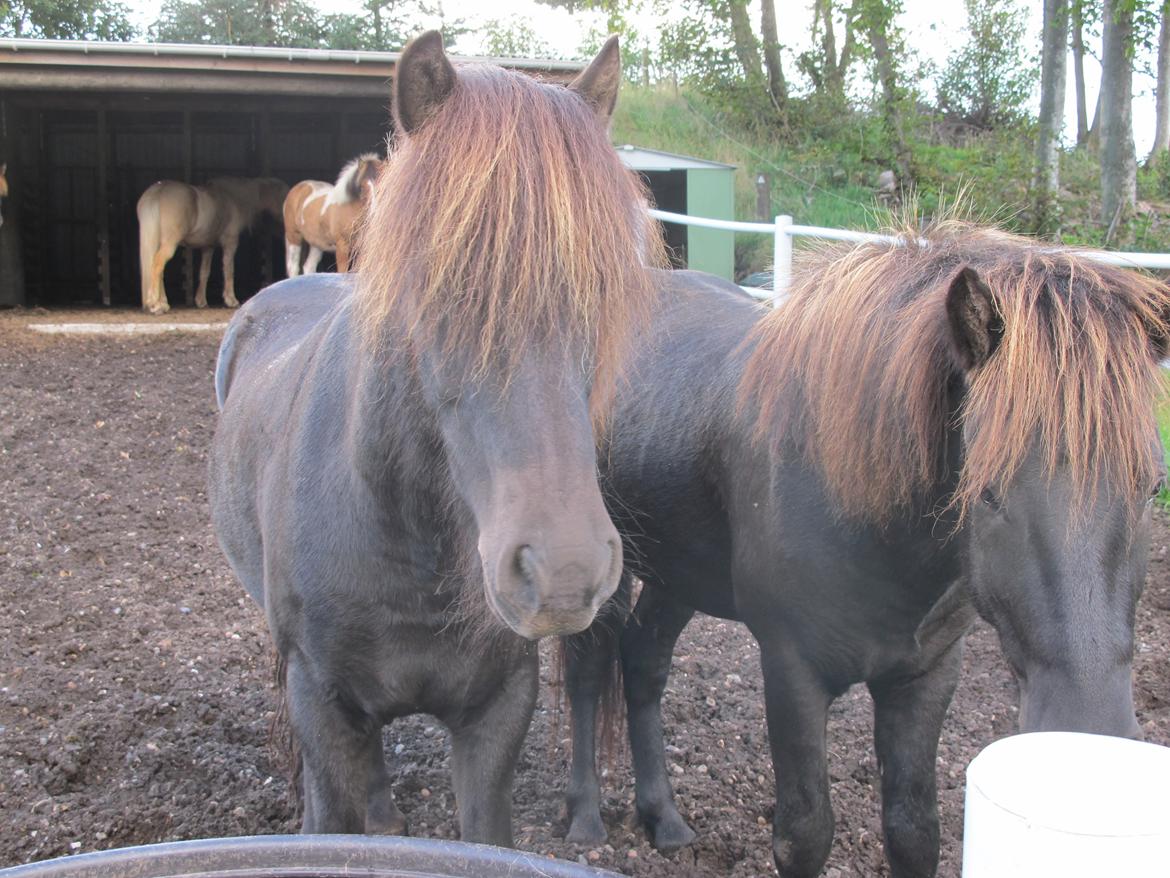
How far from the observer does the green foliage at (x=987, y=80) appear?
61.0 ft

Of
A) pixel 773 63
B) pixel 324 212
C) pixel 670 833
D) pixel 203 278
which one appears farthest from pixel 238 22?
pixel 670 833

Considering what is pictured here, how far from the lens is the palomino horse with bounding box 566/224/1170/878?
1.71 m

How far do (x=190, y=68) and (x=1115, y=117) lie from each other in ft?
26.7

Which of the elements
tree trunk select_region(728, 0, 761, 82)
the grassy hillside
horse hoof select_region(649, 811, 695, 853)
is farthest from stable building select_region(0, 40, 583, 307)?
horse hoof select_region(649, 811, 695, 853)

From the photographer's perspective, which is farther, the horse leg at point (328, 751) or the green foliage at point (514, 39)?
the green foliage at point (514, 39)

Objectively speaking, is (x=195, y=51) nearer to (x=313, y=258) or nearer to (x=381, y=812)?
(x=313, y=258)

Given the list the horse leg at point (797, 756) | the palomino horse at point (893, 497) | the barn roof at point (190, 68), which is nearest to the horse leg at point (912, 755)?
the palomino horse at point (893, 497)

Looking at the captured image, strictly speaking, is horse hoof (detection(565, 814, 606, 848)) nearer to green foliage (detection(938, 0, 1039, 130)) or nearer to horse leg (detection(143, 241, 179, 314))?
horse leg (detection(143, 241, 179, 314))

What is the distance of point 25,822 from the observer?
281cm

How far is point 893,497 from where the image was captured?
209 cm

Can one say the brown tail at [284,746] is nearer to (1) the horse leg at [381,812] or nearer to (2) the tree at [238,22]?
(1) the horse leg at [381,812]

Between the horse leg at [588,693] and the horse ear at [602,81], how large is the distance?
1.61 metres

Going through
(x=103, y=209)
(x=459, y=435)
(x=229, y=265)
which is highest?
(x=103, y=209)

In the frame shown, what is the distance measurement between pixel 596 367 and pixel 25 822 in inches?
83.6
